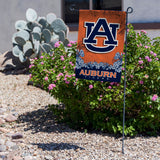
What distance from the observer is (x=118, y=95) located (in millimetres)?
4344

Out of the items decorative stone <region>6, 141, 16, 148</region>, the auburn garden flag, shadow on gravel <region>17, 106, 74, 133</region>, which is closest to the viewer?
the auburn garden flag

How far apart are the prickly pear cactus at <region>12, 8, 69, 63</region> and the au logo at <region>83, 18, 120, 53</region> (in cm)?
393

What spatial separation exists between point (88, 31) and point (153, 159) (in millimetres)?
1731

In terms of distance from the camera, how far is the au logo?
3.79 meters

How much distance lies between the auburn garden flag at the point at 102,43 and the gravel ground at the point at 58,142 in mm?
929

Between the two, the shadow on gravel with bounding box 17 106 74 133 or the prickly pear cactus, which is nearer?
the shadow on gravel with bounding box 17 106 74 133

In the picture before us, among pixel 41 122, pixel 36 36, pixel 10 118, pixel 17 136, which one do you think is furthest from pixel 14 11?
pixel 17 136

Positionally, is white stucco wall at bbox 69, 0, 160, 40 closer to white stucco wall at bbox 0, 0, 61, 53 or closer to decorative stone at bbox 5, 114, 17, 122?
white stucco wall at bbox 0, 0, 61, 53

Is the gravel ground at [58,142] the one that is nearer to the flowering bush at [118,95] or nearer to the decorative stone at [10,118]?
the decorative stone at [10,118]

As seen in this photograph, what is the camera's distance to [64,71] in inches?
190

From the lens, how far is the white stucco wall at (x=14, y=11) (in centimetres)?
901

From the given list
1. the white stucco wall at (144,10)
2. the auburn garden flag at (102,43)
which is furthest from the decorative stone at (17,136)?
the white stucco wall at (144,10)

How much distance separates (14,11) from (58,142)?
5.93 metres

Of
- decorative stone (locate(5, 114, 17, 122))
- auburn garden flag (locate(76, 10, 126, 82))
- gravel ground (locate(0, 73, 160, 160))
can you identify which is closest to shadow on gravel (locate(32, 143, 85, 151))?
gravel ground (locate(0, 73, 160, 160))
